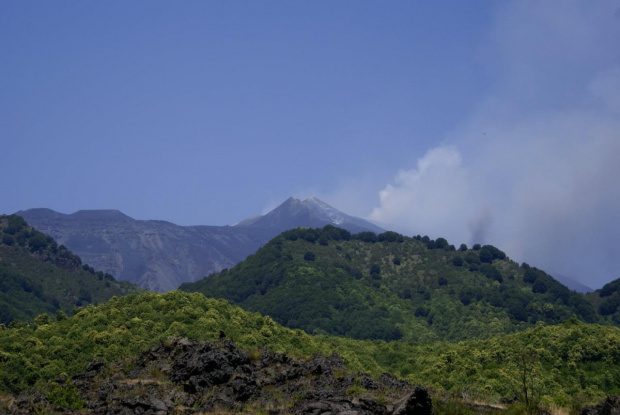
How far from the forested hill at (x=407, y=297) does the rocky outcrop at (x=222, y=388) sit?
110150 mm

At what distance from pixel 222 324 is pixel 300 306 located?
10043 cm

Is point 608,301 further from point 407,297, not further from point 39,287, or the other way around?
point 39,287

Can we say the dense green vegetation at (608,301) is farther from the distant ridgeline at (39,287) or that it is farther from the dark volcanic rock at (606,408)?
the dark volcanic rock at (606,408)

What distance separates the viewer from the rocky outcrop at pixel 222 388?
26.8 m

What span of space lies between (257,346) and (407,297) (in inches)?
4550

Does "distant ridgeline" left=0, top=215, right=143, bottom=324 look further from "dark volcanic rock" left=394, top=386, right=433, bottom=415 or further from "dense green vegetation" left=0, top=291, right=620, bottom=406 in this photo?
"dark volcanic rock" left=394, top=386, right=433, bottom=415

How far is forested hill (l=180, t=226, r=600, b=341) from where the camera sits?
154 meters

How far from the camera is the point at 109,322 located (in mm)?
65625

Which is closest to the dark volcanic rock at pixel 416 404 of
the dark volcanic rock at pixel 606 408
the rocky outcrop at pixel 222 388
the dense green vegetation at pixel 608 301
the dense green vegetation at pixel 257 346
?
the rocky outcrop at pixel 222 388

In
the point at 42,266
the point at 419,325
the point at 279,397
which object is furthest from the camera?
the point at 42,266

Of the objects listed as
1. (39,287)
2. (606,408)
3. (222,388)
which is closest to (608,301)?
(39,287)

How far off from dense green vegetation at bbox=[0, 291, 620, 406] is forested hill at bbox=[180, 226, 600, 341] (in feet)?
230

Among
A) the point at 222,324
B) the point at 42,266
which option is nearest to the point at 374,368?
the point at 222,324

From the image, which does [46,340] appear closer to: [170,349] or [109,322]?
[109,322]
